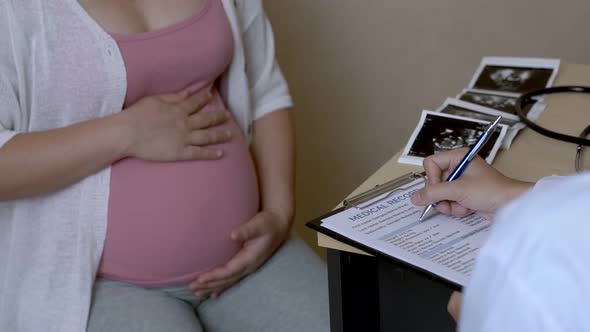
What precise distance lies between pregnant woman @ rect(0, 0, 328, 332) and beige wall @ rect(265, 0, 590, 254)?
68cm

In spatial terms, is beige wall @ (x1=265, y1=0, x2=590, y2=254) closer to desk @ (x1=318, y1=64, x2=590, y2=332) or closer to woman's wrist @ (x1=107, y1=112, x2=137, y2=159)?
desk @ (x1=318, y1=64, x2=590, y2=332)

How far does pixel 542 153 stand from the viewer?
3.33 ft

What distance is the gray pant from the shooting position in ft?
3.10

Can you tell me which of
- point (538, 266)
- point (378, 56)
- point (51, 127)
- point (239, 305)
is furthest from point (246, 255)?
point (378, 56)

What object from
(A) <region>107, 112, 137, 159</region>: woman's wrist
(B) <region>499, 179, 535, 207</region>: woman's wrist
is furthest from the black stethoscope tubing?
(A) <region>107, 112, 137, 159</region>: woman's wrist

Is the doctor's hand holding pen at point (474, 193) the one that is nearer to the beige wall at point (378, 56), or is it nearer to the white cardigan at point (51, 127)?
the white cardigan at point (51, 127)

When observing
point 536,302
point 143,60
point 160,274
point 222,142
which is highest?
point 536,302

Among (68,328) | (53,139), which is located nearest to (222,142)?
(53,139)

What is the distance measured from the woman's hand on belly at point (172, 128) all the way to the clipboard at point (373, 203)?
0.99 feet

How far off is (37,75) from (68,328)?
37 cm

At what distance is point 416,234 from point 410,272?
0.34 metres

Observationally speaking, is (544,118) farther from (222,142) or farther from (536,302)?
(536,302)

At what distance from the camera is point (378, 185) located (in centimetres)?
93

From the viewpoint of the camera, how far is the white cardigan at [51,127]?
3.13 ft
